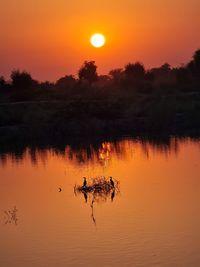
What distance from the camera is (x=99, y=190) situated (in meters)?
22.1

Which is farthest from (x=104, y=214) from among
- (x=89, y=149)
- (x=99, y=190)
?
(x=89, y=149)

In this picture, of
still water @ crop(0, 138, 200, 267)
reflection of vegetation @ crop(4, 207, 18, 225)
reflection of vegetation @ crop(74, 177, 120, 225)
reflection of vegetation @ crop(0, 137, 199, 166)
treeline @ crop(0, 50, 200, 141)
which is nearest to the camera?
still water @ crop(0, 138, 200, 267)

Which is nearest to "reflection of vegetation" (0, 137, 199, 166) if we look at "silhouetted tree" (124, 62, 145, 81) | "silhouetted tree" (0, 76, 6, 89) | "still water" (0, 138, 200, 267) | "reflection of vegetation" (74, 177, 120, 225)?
"still water" (0, 138, 200, 267)

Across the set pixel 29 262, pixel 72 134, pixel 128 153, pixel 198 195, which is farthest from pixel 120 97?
pixel 29 262

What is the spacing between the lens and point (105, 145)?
39500 mm

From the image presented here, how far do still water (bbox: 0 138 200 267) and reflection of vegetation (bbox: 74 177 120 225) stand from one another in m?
0.12

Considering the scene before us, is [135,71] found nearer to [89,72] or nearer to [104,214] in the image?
[89,72]

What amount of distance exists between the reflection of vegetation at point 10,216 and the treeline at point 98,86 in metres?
40.8

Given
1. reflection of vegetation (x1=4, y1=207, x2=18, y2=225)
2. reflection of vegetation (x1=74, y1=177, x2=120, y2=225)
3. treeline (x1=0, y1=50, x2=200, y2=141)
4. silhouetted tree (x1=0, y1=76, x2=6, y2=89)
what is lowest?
reflection of vegetation (x1=4, y1=207, x2=18, y2=225)

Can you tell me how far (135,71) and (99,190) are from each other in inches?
2439

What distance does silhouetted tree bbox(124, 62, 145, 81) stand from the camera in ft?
268

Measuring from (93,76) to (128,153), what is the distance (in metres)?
47.8

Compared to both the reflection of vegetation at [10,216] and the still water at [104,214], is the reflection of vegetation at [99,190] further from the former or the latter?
the reflection of vegetation at [10,216]

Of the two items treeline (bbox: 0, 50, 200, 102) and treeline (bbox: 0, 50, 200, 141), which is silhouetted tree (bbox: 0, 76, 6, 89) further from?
treeline (bbox: 0, 50, 200, 141)
